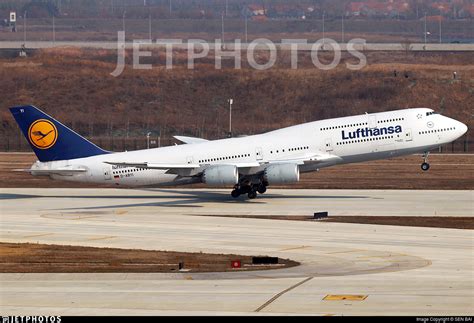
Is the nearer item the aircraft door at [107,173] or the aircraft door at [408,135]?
the aircraft door at [408,135]

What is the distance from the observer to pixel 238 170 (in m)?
66.6

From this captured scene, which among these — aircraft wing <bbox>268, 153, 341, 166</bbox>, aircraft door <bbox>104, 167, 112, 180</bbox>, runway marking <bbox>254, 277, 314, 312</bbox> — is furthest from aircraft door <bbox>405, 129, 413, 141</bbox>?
runway marking <bbox>254, 277, 314, 312</bbox>

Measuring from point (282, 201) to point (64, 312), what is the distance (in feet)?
115

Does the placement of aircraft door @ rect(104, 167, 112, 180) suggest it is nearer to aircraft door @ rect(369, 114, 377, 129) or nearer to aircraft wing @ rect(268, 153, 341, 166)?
aircraft wing @ rect(268, 153, 341, 166)

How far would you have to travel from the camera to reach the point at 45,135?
219 feet

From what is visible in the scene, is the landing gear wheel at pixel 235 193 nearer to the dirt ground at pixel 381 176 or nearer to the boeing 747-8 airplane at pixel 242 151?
the boeing 747-8 airplane at pixel 242 151

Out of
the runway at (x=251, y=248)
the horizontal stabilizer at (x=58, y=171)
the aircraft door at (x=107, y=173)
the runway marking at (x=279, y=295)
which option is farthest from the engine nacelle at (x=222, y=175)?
the runway marking at (x=279, y=295)

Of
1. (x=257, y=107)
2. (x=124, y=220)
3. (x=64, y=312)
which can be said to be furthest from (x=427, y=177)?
(x=257, y=107)

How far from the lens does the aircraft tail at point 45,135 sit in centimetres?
6669

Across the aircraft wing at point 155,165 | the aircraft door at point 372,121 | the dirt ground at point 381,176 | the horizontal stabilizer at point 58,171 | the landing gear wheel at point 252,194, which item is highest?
the aircraft door at point 372,121

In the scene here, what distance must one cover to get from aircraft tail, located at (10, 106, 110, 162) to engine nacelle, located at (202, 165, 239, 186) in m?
8.85

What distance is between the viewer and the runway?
33.8m

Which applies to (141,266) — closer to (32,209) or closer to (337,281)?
(337,281)

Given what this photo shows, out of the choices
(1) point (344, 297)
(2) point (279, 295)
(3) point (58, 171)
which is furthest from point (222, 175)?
(1) point (344, 297)
